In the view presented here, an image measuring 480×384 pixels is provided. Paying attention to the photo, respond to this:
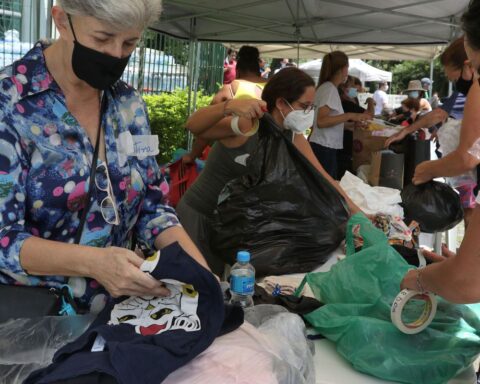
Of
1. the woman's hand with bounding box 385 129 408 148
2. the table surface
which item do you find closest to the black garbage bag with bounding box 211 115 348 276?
the table surface

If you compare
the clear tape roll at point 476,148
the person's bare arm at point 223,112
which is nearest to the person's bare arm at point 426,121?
the person's bare arm at point 223,112

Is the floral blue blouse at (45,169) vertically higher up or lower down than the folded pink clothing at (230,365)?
higher up

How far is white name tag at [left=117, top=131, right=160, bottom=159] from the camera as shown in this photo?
4.51 ft

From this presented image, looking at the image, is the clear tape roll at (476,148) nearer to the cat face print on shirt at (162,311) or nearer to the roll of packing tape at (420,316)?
the roll of packing tape at (420,316)

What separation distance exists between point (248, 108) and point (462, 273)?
3.80 feet

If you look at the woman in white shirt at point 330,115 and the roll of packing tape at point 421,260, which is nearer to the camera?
the roll of packing tape at point 421,260

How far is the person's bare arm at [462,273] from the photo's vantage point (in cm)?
117

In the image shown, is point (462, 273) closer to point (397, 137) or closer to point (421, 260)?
point (421, 260)

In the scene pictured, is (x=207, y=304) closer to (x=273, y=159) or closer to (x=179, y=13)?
(x=273, y=159)

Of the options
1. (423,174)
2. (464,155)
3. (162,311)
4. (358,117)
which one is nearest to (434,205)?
(423,174)

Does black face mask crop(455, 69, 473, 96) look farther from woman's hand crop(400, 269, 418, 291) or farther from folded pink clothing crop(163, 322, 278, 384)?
folded pink clothing crop(163, 322, 278, 384)

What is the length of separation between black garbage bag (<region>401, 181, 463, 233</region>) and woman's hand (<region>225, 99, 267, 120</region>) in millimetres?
1061

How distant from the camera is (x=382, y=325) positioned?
4.76ft

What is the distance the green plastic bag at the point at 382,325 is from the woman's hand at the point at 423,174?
38.0 inches
